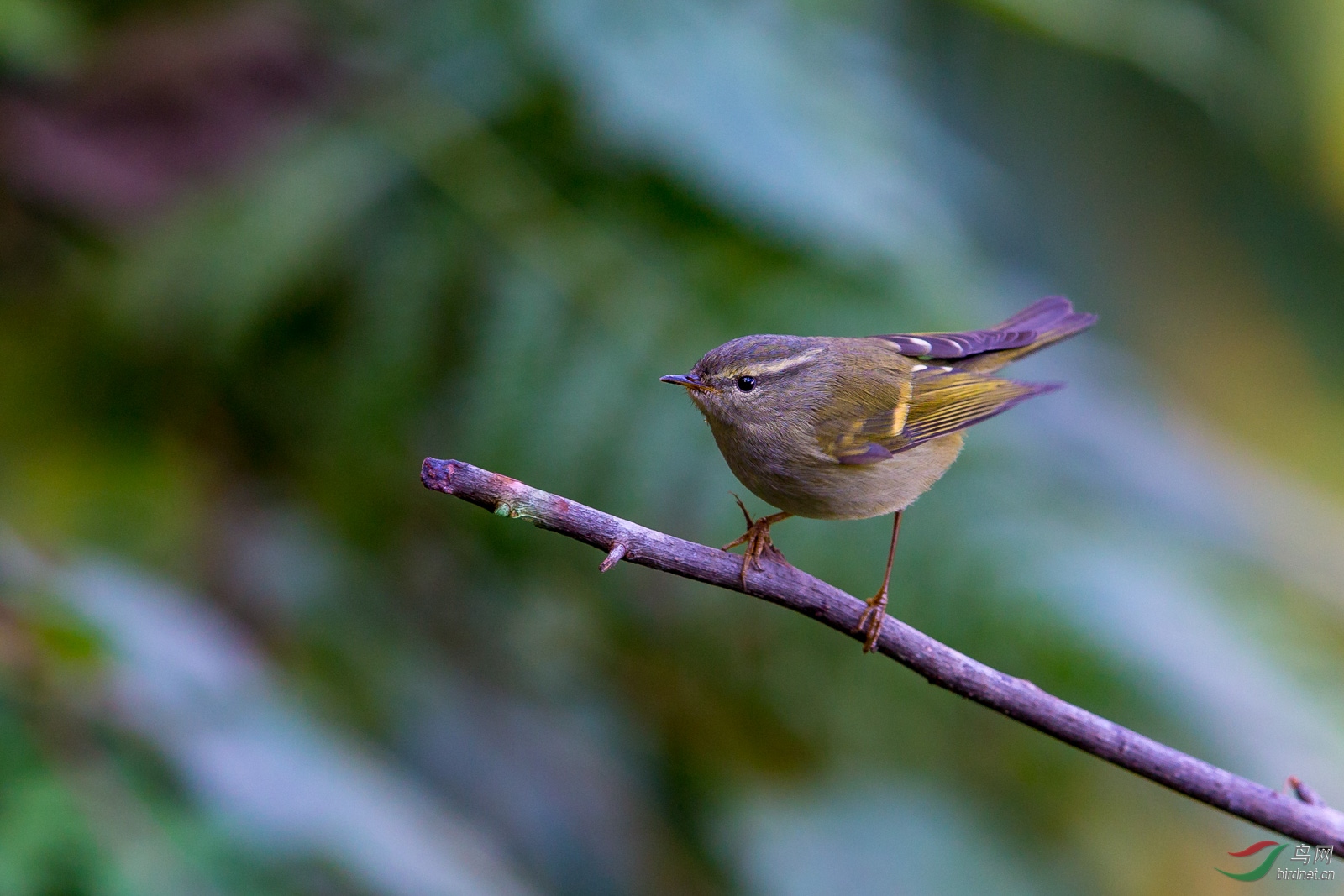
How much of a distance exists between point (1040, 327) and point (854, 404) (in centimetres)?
43

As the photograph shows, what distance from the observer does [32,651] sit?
8.17 ft

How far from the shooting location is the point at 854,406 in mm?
2334

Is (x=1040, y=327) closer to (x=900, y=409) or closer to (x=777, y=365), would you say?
(x=900, y=409)

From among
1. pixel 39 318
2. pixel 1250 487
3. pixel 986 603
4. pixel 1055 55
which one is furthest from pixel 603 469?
pixel 1055 55

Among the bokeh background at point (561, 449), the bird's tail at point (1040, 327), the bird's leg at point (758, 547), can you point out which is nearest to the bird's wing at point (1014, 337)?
the bird's tail at point (1040, 327)

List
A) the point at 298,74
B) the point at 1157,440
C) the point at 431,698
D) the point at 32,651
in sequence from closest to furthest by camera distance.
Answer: the point at 32,651 → the point at 431,698 → the point at 298,74 → the point at 1157,440

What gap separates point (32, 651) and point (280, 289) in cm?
137

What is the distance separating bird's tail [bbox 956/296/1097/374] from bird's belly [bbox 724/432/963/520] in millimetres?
407

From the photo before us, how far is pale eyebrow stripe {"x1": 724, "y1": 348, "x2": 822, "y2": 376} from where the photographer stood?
2230mm

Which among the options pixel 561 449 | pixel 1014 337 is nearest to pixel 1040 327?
pixel 1014 337

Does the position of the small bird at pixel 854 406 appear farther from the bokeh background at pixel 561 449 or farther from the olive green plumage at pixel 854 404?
the bokeh background at pixel 561 449

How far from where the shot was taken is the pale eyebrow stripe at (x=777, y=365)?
2.23 metres

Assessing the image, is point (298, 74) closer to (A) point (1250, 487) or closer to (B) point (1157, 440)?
(B) point (1157, 440)

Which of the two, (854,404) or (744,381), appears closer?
(744,381)
